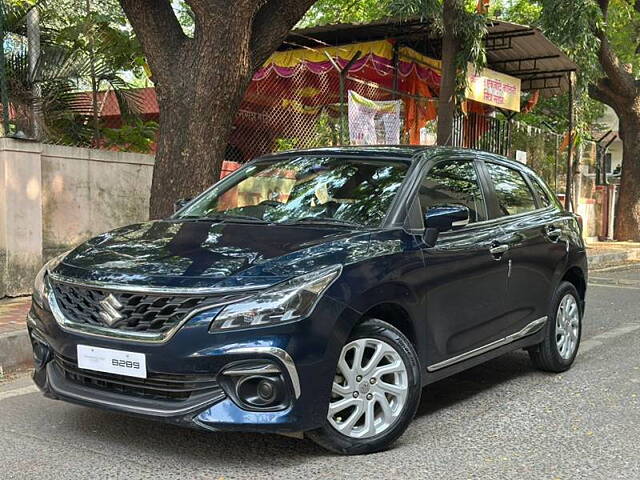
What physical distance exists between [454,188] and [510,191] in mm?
802

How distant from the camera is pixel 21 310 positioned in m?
6.92

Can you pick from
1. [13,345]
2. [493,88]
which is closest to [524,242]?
[13,345]

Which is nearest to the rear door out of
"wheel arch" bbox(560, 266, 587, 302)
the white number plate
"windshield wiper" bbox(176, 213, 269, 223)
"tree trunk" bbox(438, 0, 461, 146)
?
"wheel arch" bbox(560, 266, 587, 302)

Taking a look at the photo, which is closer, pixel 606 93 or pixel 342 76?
pixel 342 76

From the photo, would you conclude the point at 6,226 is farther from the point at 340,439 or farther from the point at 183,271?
the point at 340,439

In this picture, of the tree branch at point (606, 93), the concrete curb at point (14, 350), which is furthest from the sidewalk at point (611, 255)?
the concrete curb at point (14, 350)

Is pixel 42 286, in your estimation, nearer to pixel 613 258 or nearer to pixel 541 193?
pixel 541 193

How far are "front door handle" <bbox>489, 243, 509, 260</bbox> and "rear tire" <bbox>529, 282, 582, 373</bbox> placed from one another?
0.90 meters

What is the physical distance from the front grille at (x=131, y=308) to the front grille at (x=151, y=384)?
237 millimetres

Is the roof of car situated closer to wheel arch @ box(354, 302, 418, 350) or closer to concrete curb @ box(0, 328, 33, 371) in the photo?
wheel arch @ box(354, 302, 418, 350)

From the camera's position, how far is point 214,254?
3664 millimetres

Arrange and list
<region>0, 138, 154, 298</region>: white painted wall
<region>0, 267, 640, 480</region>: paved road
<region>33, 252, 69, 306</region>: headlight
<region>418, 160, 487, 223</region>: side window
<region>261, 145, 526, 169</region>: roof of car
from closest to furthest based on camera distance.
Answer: <region>0, 267, 640, 480</region>: paved road → <region>33, 252, 69, 306</region>: headlight → <region>418, 160, 487, 223</region>: side window → <region>261, 145, 526, 169</region>: roof of car → <region>0, 138, 154, 298</region>: white painted wall

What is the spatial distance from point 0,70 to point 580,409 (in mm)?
6459

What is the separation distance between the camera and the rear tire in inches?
215
